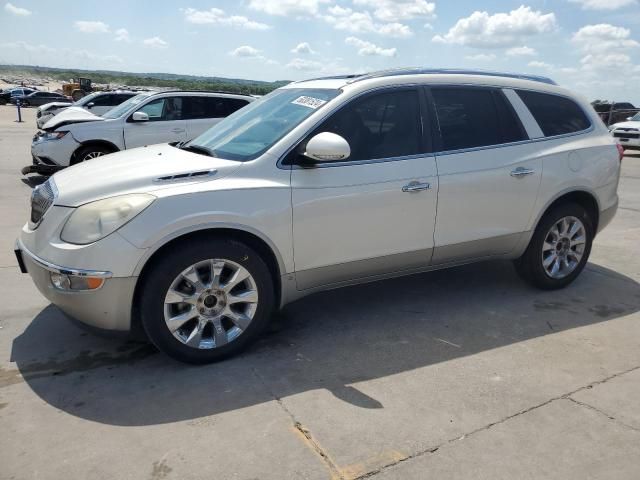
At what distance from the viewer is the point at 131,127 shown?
9812mm

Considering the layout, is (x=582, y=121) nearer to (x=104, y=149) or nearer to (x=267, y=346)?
(x=267, y=346)

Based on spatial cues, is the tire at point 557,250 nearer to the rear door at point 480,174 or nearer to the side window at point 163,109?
the rear door at point 480,174

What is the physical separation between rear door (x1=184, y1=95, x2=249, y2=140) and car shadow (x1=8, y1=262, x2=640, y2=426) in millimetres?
6219

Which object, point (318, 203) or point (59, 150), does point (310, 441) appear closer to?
point (318, 203)

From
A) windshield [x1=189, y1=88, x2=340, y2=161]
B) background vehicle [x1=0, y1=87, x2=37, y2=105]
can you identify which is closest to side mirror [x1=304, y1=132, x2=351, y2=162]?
windshield [x1=189, y1=88, x2=340, y2=161]

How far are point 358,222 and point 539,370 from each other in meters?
1.50

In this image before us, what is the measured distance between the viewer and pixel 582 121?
4.88 metres

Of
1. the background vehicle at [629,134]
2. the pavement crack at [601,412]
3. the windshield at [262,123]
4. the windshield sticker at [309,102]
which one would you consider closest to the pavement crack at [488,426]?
the pavement crack at [601,412]

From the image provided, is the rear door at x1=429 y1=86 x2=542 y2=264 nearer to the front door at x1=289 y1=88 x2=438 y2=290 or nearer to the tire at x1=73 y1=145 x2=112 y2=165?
the front door at x1=289 y1=88 x2=438 y2=290

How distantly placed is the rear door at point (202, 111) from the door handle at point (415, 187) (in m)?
6.92

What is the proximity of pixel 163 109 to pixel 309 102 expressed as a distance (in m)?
6.87

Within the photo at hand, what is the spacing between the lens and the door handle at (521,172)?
14.3 feet

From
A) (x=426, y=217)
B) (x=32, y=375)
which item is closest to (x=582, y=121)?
(x=426, y=217)

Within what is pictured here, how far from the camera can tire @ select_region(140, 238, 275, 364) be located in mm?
3260
